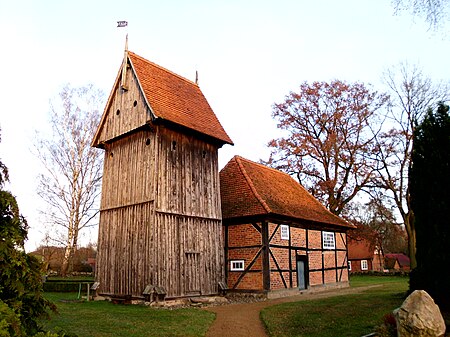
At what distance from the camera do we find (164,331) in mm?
10648

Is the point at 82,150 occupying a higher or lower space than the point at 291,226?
higher

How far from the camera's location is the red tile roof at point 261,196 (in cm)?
1986

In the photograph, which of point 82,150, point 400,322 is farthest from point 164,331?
point 82,150

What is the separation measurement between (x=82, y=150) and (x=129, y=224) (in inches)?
495

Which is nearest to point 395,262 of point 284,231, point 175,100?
point 284,231

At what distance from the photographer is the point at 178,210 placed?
56.1ft

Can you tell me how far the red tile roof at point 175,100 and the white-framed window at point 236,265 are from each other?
5.98 m

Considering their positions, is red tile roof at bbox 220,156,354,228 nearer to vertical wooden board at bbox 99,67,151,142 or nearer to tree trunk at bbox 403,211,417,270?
vertical wooden board at bbox 99,67,151,142

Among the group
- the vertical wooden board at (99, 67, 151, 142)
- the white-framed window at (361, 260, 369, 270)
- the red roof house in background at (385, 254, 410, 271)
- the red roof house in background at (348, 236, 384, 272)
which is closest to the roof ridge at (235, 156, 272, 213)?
the vertical wooden board at (99, 67, 151, 142)

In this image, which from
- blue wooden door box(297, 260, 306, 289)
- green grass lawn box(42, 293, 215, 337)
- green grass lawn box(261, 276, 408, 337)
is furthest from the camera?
blue wooden door box(297, 260, 306, 289)

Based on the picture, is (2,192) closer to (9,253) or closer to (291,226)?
(9,253)

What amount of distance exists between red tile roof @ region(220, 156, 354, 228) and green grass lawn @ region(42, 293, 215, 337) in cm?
664

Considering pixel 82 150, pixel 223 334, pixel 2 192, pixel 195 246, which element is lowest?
pixel 223 334

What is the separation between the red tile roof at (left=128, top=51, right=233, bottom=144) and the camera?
58.0 feet
